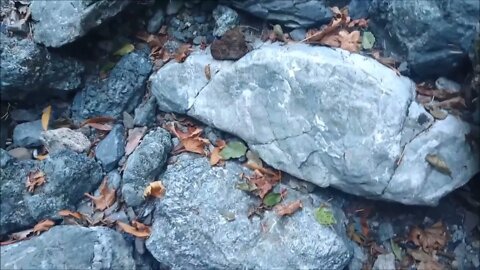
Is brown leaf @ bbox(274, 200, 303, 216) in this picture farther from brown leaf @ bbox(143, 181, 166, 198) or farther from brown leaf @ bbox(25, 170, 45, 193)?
brown leaf @ bbox(25, 170, 45, 193)

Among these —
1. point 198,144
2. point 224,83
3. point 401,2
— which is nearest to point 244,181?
point 198,144

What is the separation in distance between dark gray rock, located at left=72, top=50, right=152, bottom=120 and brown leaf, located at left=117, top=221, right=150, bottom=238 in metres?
0.57

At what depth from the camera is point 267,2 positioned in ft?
9.66

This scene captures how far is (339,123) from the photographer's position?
271 cm

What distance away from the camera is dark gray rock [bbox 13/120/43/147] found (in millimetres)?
2898

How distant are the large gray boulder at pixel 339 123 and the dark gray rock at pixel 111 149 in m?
0.48

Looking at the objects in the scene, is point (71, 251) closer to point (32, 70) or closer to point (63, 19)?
point (32, 70)

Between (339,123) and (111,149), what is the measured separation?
1.10 metres

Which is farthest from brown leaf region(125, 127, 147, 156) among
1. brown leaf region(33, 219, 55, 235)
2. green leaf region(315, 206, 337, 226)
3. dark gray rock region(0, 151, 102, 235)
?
green leaf region(315, 206, 337, 226)

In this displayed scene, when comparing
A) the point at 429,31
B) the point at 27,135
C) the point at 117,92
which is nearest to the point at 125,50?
the point at 117,92

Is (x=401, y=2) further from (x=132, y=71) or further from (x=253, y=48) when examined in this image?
(x=132, y=71)

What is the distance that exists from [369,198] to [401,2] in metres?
0.94

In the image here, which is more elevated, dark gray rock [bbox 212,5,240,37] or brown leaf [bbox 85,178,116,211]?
dark gray rock [bbox 212,5,240,37]

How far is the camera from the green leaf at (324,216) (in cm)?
274
